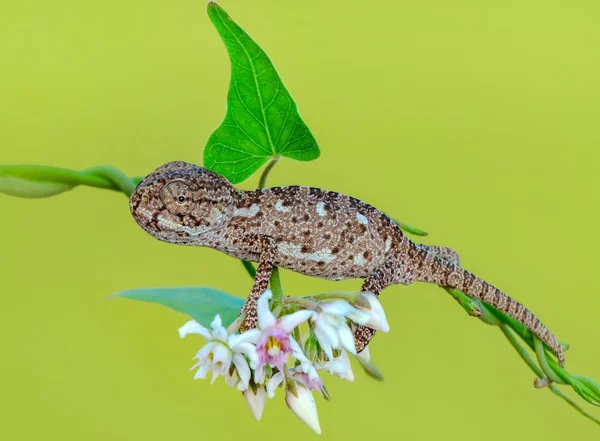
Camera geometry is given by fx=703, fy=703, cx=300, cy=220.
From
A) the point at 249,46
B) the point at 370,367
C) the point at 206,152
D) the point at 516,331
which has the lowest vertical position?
the point at 370,367

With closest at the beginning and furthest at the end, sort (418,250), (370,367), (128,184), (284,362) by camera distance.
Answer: (284,362) → (128,184) → (418,250) → (370,367)

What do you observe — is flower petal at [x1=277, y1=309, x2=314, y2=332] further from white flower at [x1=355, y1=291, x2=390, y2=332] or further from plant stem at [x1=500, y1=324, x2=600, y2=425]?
plant stem at [x1=500, y1=324, x2=600, y2=425]

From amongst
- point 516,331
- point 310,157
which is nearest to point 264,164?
point 310,157

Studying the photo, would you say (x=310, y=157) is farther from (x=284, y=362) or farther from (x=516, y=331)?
(x=516, y=331)

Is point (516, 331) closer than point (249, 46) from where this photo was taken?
No

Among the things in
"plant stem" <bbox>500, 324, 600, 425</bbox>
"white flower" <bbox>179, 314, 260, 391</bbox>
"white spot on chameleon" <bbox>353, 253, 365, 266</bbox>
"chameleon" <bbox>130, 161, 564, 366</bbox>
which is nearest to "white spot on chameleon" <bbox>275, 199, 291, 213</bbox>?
"chameleon" <bbox>130, 161, 564, 366</bbox>

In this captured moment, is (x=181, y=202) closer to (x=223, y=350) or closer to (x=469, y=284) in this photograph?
(x=223, y=350)

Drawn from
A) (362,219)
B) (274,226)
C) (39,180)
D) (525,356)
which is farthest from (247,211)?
(525,356)
